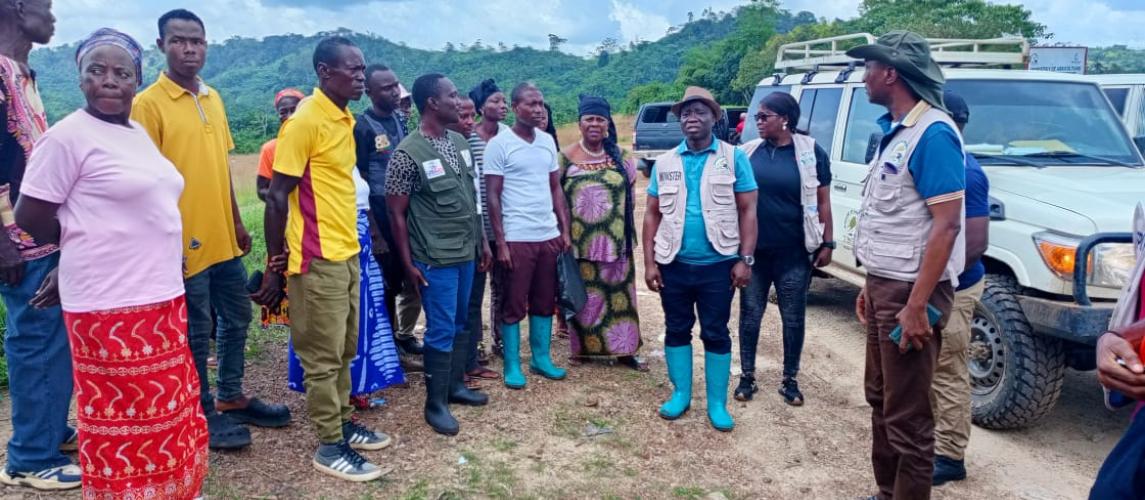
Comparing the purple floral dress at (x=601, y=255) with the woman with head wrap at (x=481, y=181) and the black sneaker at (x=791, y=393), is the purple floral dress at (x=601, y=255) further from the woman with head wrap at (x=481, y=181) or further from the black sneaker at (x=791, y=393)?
the black sneaker at (x=791, y=393)

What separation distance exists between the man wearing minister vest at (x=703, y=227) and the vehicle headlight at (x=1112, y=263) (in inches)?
62.1

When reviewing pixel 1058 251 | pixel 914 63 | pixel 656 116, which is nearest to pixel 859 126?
pixel 1058 251

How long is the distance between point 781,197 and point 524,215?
146 cm

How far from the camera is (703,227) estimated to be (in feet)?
12.5

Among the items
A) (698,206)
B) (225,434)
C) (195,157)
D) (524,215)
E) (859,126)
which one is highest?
(195,157)

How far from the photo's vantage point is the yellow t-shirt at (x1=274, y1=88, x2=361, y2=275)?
299cm

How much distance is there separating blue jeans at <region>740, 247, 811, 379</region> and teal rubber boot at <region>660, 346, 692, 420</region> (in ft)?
1.69

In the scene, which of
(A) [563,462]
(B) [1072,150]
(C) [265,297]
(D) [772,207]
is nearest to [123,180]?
(C) [265,297]

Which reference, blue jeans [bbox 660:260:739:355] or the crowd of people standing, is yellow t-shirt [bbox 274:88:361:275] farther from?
blue jeans [bbox 660:260:739:355]

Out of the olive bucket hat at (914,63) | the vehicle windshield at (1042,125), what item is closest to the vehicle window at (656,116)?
the vehicle windshield at (1042,125)

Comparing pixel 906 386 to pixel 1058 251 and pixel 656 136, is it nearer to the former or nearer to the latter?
pixel 1058 251

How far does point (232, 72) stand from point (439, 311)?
308ft

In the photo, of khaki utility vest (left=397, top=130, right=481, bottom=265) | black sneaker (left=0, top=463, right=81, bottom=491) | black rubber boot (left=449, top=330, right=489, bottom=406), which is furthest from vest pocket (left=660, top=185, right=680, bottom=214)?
black sneaker (left=0, top=463, right=81, bottom=491)

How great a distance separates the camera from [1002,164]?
4.46m
